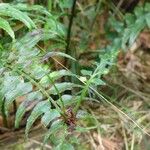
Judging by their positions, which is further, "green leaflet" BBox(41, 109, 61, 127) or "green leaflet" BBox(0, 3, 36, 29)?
"green leaflet" BBox(0, 3, 36, 29)

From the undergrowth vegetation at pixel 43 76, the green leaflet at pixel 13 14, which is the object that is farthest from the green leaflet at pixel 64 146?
the green leaflet at pixel 13 14

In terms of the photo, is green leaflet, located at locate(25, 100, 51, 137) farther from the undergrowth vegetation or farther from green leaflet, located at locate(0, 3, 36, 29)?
green leaflet, located at locate(0, 3, 36, 29)

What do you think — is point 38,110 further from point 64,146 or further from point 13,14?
point 13,14

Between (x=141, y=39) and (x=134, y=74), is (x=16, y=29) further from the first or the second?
(x=141, y=39)

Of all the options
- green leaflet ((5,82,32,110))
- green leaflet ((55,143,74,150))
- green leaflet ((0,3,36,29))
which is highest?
green leaflet ((0,3,36,29))

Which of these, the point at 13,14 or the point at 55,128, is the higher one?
the point at 13,14

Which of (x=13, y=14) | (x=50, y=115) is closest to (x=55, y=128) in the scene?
(x=50, y=115)

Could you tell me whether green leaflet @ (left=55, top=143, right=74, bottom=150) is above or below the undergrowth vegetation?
below

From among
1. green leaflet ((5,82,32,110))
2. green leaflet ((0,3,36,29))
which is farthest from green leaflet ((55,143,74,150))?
green leaflet ((0,3,36,29))

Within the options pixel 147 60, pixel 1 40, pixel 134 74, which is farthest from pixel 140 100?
pixel 1 40

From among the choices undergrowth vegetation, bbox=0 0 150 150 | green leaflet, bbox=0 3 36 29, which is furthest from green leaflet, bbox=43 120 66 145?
green leaflet, bbox=0 3 36 29

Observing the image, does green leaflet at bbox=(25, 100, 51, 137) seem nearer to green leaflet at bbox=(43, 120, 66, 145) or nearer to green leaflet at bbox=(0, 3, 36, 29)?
green leaflet at bbox=(43, 120, 66, 145)

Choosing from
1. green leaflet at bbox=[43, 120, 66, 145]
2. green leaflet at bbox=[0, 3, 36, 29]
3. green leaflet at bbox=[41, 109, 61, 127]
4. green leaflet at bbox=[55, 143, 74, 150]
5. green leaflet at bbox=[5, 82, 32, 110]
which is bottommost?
green leaflet at bbox=[55, 143, 74, 150]
